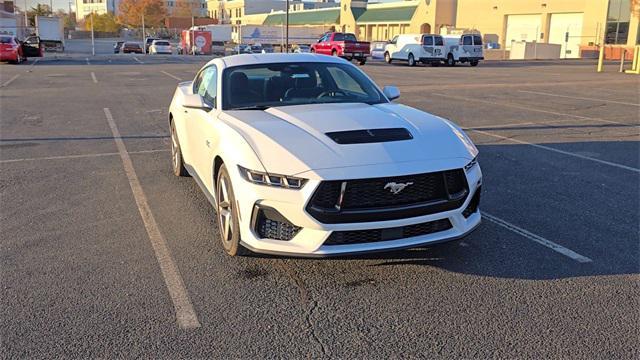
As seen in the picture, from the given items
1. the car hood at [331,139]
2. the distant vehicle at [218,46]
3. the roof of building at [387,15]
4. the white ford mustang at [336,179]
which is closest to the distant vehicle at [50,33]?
the distant vehicle at [218,46]

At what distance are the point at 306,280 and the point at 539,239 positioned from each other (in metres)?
2.12

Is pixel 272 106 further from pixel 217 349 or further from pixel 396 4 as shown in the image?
pixel 396 4

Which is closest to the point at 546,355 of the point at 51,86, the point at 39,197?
the point at 39,197

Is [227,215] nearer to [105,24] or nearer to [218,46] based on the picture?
[218,46]

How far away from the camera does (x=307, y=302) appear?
12.6 feet

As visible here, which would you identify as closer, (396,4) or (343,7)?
(396,4)

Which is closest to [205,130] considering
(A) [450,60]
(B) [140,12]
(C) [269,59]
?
(C) [269,59]

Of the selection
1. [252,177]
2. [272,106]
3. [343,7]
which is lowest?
[252,177]

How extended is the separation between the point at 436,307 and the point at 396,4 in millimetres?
83306

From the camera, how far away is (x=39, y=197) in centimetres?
620

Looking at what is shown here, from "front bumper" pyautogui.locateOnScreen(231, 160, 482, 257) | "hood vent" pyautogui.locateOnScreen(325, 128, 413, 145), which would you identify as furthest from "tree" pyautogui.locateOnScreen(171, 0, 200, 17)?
"front bumper" pyautogui.locateOnScreen(231, 160, 482, 257)

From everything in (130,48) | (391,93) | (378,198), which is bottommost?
(378,198)

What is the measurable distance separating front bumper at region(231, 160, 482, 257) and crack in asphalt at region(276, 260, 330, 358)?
0.29m

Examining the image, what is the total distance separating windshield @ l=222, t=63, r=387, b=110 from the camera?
5465 millimetres
